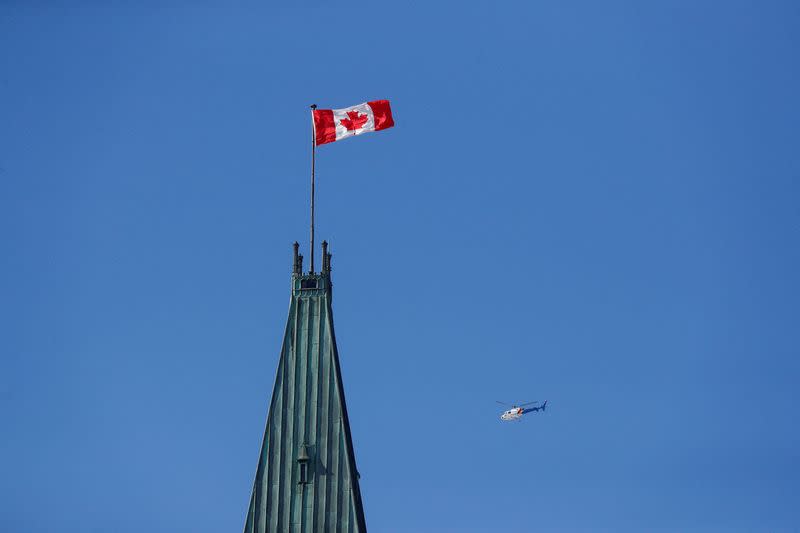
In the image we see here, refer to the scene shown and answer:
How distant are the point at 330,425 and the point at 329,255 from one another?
11.9 metres

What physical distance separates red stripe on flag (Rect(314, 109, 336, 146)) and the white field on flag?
1.02 ft

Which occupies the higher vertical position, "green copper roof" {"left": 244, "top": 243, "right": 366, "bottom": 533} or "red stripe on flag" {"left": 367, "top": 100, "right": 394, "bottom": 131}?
"red stripe on flag" {"left": 367, "top": 100, "right": 394, "bottom": 131}

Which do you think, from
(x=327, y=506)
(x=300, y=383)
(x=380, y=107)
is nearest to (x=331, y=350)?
(x=300, y=383)

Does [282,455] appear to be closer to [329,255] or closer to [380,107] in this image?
[329,255]

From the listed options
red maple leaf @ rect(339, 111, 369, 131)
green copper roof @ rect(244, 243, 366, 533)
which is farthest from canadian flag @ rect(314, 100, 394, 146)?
green copper roof @ rect(244, 243, 366, 533)

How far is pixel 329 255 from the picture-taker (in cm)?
10181

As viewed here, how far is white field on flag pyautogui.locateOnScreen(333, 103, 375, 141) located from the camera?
106m

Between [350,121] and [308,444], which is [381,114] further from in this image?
[308,444]

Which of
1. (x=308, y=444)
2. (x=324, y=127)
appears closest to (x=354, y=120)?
(x=324, y=127)

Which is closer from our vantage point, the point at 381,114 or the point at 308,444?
the point at 308,444

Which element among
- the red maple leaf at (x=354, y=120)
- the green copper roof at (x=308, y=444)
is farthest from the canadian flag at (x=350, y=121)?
the green copper roof at (x=308, y=444)

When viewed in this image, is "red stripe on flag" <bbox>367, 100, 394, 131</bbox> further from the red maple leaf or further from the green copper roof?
the green copper roof

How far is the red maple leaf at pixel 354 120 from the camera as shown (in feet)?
349

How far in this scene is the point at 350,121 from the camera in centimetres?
10656
